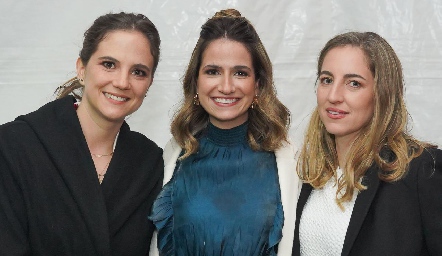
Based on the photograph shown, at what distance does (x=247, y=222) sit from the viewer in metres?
2.18

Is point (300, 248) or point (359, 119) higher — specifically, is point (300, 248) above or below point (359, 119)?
below

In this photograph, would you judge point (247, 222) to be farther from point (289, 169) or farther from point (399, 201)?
point (399, 201)

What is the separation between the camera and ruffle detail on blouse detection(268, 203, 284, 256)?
84.2 inches

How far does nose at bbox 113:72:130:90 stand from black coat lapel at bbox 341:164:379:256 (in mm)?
762

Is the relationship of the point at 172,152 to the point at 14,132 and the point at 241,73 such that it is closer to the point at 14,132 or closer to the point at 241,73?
the point at 241,73

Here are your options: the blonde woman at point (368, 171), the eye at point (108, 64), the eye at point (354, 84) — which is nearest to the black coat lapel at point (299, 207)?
the blonde woman at point (368, 171)

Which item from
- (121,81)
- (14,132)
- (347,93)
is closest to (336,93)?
(347,93)

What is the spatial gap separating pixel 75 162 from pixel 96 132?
16 cm

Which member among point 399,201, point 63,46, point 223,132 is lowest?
point 399,201

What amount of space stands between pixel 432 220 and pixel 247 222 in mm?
592

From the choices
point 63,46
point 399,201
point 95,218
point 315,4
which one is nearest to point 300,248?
point 399,201

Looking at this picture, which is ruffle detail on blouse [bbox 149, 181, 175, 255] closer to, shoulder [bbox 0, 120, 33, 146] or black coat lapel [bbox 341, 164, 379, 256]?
Answer: shoulder [bbox 0, 120, 33, 146]

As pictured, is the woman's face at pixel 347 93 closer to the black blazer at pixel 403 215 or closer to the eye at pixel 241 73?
the black blazer at pixel 403 215

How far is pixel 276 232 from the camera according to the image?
2.15 m
